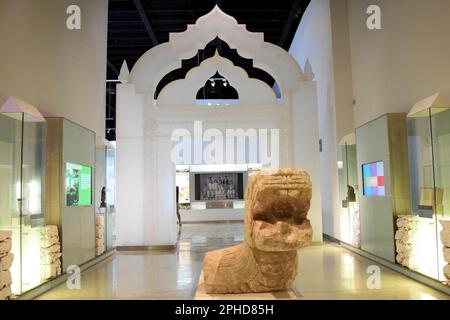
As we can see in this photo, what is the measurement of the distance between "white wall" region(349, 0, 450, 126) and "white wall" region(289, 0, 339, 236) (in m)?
0.70

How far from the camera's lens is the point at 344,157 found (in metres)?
8.93

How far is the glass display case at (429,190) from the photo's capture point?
16.9 feet

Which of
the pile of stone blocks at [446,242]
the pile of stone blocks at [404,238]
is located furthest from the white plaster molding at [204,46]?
the pile of stone blocks at [446,242]

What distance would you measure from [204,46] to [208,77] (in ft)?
2.44

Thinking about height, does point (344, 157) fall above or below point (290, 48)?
below

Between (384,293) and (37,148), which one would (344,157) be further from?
(37,148)

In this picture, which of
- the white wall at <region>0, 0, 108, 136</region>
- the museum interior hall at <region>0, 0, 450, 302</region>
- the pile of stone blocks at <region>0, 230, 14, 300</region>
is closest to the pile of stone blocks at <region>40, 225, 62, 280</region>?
the museum interior hall at <region>0, 0, 450, 302</region>

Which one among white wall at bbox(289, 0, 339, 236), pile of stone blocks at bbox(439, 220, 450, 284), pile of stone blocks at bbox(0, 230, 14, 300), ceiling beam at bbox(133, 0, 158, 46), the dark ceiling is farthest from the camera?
the dark ceiling

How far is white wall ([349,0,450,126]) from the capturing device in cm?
549

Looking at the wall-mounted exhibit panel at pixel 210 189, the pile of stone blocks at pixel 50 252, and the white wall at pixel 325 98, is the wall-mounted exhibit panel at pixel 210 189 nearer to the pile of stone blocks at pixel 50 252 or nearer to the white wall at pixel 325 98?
the white wall at pixel 325 98

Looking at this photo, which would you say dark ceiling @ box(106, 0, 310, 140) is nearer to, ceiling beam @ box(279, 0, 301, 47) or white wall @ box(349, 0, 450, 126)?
ceiling beam @ box(279, 0, 301, 47)

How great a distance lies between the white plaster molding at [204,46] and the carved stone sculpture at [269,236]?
6.01 meters
